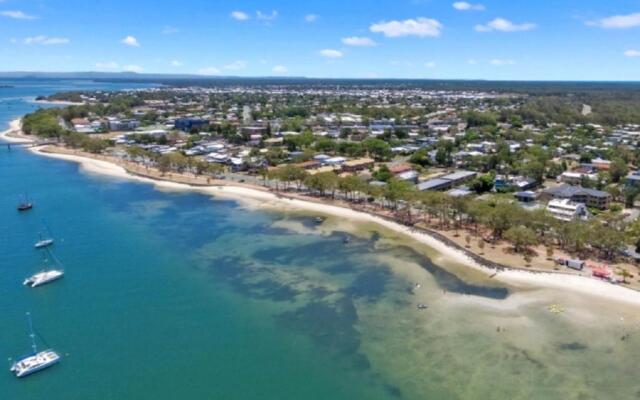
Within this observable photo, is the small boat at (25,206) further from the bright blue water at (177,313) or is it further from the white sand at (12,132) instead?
the white sand at (12,132)

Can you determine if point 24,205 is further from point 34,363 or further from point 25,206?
point 34,363

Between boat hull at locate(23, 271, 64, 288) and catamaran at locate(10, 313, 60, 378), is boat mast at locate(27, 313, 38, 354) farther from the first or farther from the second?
boat hull at locate(23, 271, 64, 288)

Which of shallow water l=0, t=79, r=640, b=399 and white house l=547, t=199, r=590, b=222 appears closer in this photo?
shallow water l=0, t=79, r=640, b=399

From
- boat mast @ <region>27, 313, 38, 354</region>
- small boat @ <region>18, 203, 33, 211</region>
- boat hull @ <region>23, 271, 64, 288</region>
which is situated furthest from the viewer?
small boat @ <region>18, 203, 33, 211</region>

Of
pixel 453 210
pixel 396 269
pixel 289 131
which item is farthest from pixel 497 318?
pixel 289 131

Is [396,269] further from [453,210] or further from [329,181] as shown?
[329,181]

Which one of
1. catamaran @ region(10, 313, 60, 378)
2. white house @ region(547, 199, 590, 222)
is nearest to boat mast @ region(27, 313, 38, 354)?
catamaran @ region(10, 313, 60, 378)

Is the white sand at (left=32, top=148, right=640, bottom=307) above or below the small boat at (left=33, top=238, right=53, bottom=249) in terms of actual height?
above
